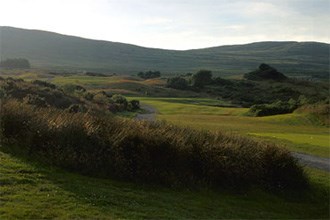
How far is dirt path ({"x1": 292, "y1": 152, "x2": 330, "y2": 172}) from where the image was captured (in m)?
23.2

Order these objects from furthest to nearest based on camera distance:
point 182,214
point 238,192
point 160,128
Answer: point 160,128 < point 238,192 < point 182,214

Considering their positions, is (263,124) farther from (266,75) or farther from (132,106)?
(266,75)

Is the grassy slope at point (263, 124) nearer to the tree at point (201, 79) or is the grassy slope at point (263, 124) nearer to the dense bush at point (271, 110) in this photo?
the dense bush at point (271, 110)

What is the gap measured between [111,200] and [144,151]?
4164 millimetres

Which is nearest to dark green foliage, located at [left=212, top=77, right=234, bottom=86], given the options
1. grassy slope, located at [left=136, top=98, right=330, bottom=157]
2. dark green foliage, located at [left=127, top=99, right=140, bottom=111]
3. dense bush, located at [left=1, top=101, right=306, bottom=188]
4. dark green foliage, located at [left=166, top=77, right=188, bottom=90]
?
dark green foliage, located at [left=166, top=77, right=188, bottom=90]

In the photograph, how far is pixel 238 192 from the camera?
16266 mm

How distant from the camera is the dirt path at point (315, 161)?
23.2 meters

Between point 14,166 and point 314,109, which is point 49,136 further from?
point 314,109

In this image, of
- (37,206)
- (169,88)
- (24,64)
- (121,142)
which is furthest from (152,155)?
(24,64)

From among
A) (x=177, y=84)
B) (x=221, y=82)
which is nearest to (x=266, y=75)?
(x=221, y=82)

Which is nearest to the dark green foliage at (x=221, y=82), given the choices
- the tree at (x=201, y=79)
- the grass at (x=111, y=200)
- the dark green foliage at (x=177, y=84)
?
the tree at (x=201, y=79)

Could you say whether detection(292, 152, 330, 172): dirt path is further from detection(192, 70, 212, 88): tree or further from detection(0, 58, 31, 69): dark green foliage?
detection(0, 58, 31, 69): dark green foliage

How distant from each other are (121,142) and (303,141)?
19035 mm

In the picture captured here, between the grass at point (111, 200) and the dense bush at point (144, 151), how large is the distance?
67 cm
